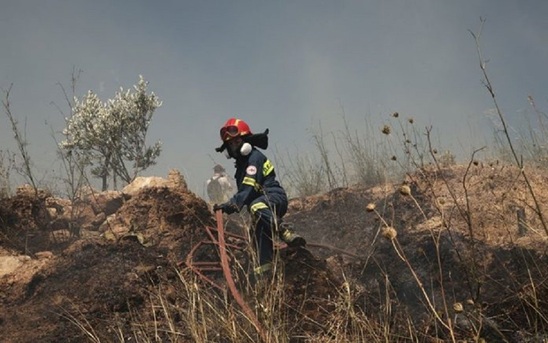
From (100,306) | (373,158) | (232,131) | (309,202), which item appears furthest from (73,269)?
(373,158)

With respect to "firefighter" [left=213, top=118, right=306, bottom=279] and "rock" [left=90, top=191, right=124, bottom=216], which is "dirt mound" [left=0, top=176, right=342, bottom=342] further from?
"rock" [left=90, top=191, right=124, bottom=216]

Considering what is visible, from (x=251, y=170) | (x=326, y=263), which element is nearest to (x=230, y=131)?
(x=251, y=170)

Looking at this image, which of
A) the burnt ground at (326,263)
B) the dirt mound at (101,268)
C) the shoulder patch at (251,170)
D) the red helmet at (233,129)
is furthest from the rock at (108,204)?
the shoulder patch at (251,170)

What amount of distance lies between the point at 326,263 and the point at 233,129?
5.90 feet

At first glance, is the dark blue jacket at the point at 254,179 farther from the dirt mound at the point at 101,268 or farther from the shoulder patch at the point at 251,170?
the dirt mound at the point at 101,268

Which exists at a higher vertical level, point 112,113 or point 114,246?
point 112,113

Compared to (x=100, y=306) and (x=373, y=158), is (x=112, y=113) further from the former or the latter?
(x=100, y=306)

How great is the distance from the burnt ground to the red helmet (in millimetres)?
1003

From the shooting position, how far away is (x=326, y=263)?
14.6 feet

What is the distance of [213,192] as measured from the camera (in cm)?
1686

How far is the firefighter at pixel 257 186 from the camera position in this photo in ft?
13.3

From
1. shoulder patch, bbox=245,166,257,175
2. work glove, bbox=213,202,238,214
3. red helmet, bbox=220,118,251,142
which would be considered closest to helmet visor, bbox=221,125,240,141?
red helmet, bbox=220,118,251,142

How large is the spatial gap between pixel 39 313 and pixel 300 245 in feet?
8.64

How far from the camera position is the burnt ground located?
2355 mm
